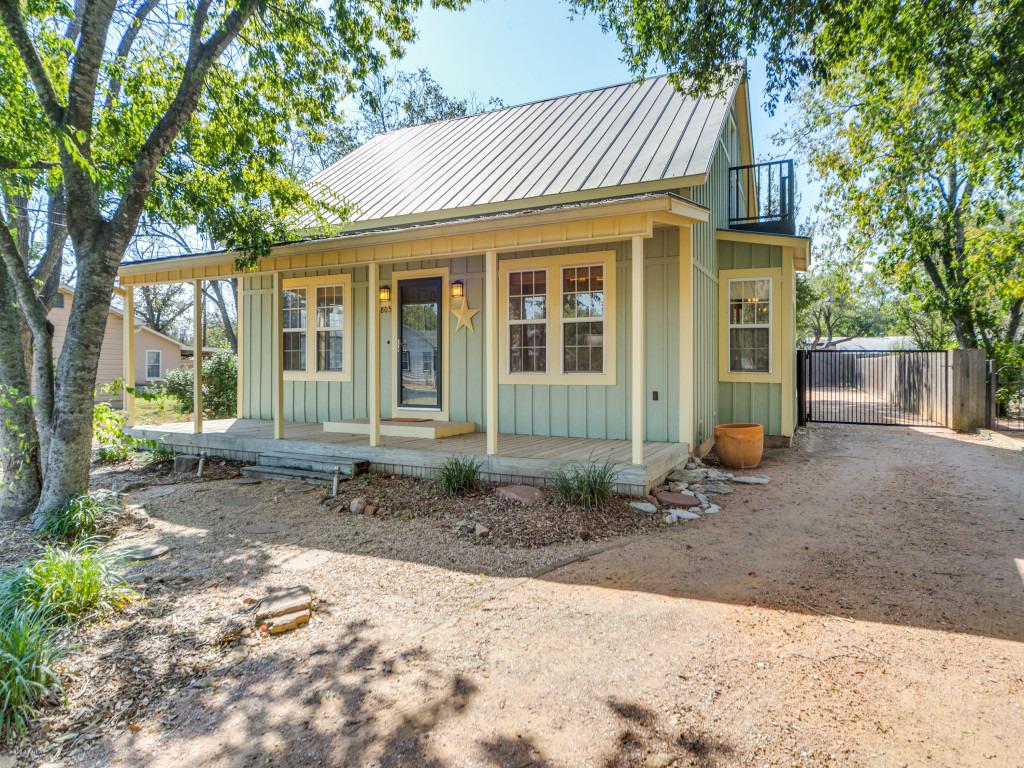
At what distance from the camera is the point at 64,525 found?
4.70 metres

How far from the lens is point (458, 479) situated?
18.4 feet

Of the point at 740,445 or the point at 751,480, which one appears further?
the point at 740,445

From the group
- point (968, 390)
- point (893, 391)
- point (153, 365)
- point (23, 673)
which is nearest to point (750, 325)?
point (968, 390)

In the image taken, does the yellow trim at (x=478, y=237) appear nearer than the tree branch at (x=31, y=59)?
No

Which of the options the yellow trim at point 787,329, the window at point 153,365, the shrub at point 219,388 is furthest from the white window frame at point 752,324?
the window at point 153,365

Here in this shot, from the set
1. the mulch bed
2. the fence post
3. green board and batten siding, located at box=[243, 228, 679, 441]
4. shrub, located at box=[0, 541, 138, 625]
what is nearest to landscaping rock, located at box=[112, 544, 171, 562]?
shrub, located at box=[0, 541, 138, 625]

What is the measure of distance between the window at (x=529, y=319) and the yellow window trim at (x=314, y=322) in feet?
8.98

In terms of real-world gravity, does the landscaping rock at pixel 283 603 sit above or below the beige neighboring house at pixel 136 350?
below

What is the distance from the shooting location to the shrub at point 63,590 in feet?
10.2

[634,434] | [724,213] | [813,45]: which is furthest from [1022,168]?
[634,434]

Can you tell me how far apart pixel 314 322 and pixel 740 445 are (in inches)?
256

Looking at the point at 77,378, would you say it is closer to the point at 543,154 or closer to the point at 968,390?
the point at 543,154

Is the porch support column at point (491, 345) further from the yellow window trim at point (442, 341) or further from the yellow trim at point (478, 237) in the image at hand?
the yellow window trim at point (442, 341)

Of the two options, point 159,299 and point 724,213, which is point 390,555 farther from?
point 159,299
